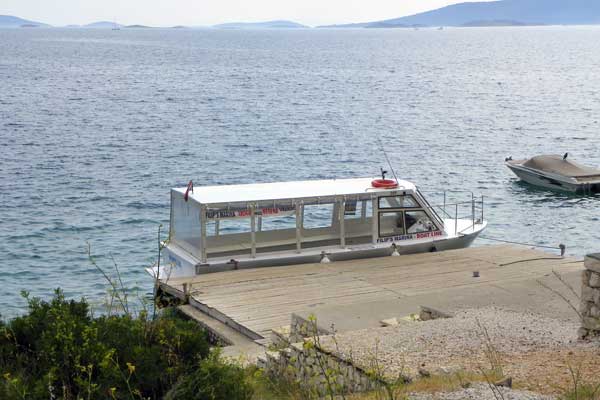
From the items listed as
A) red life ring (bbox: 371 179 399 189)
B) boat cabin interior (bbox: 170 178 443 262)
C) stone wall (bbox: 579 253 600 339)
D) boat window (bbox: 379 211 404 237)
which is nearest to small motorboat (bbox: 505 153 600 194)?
boat cabin interior (bbox: 170 178 443 262)

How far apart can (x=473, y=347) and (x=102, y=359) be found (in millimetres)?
4375

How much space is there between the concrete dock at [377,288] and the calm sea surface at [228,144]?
3011 millimetres

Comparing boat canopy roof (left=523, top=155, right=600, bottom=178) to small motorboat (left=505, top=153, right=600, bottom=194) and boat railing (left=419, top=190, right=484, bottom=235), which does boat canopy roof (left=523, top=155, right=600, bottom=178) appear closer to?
small motorboat (left=505, top=153, right=600, bottom=194)

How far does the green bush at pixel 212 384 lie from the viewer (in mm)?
7941

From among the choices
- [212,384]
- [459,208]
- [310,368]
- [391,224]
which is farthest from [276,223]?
[212,384]

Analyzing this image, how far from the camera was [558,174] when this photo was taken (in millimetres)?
34812

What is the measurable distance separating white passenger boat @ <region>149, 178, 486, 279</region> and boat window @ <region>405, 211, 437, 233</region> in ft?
0.07

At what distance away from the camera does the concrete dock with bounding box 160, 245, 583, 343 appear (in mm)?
13352

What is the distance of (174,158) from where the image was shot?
141 feet

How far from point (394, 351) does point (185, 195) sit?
29.6 feet

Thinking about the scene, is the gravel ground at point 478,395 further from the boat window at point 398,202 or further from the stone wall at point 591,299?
the boat window at point 398,202

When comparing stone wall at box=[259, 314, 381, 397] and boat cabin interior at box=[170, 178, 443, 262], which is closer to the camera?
stone wall at box=[259, 314, 381, 397]

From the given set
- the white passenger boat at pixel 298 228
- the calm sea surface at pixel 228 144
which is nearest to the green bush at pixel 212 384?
the calm sea surface at pixel 228 144

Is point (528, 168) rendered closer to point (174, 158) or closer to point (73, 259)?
point (174, 158)
